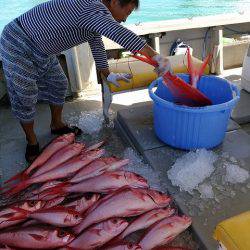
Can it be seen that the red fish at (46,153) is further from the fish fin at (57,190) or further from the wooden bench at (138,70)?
the wooden bench at (138,70)

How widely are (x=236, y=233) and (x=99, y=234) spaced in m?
0.79

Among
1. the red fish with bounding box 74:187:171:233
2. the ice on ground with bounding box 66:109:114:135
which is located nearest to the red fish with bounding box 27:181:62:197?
the red fish with bounding box 74:187:171:233

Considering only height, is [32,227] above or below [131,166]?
above

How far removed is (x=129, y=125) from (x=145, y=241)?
135 cm

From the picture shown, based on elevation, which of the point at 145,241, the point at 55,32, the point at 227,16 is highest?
the point at 55,32

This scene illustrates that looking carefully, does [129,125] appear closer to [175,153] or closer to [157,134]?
[157,134]

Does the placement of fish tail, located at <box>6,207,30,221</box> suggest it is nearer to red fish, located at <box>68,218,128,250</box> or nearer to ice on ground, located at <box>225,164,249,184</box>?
red fish, located at <box>68,218,128,250</box>

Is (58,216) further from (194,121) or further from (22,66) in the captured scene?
(22,66)

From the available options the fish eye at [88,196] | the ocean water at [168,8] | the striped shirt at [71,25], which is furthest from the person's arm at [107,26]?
the ocean water at [168,8]

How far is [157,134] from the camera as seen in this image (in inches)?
109

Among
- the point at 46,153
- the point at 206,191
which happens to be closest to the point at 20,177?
the point at 46,153

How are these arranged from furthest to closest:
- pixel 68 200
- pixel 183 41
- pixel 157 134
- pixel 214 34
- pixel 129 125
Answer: pixel 183 41 → pixel 214 34 → pixel 129 125 → pixel 157 134 → pixel 68 200

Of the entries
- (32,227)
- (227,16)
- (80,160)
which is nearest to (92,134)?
(80,160)

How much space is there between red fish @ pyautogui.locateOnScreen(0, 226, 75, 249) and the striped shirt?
1327mm
